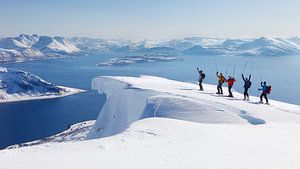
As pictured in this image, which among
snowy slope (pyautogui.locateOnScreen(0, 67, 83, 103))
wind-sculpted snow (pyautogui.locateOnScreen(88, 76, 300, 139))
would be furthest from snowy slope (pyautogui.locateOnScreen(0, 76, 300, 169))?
snowy slope (pyautogui.locateOnScreen(0, 67, 83, 103))

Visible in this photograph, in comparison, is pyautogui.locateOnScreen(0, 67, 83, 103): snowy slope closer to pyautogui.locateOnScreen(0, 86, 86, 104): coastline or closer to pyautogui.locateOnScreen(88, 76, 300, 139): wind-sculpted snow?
pyautogui.locateOnScreen(0, 86, 86, 104): coastline

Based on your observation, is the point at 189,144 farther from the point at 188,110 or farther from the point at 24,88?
the point at 24,88

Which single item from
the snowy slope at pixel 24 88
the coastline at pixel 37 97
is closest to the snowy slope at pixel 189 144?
the coastline at pixel 37 97

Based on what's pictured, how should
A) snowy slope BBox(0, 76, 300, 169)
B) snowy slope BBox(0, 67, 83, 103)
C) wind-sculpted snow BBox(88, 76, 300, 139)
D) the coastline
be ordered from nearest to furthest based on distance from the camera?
snowy slope BBox(0, 76, 300, 169)
wind-sculpted snow BBox(88, 76, 300, 139)
the coastline
snowy slope BBox(0, 67, 83, 103)

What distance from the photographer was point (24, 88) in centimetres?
12600

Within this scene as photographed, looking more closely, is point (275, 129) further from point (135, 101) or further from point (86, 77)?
point (86, 77)

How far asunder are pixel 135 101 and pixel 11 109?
87.9 metres

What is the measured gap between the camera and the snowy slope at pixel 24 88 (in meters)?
114

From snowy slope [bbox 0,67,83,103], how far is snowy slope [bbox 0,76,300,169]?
98760 millimetres

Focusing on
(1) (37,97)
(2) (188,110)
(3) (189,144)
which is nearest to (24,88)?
(1) (37,97)

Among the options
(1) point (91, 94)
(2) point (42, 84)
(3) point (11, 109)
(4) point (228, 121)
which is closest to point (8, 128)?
(3) point (11, 109)

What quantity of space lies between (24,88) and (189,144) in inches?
5000

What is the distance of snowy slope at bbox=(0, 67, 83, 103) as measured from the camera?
114 metres

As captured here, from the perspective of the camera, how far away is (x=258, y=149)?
9047mm
